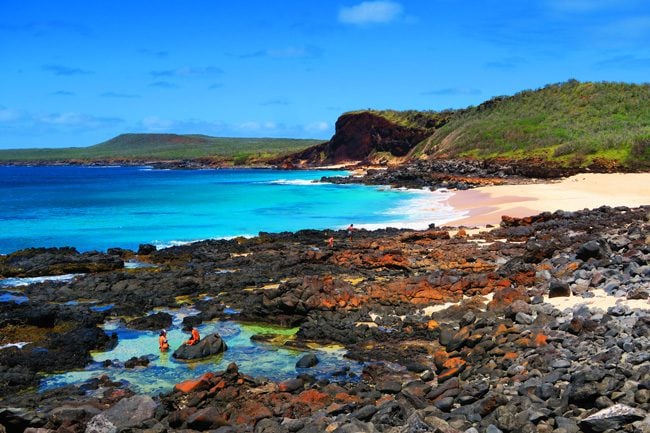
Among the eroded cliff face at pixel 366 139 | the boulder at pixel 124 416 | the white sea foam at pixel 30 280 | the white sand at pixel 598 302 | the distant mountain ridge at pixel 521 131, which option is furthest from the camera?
the eroded cliff face at pixel 366 139

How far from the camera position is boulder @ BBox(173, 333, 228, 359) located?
45.0ft

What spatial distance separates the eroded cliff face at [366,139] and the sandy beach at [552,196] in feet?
158

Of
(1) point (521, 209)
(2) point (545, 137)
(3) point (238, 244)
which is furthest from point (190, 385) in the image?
(2) point (545, 137)

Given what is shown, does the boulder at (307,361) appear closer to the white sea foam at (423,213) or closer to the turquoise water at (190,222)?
the turquoise water at (190,222)

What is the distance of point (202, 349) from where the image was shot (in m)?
13.8

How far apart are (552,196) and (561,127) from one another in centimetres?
3428

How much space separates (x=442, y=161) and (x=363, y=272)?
54.1m

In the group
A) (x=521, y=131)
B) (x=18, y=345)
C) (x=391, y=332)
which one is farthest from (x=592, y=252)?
(x=521, y=131)

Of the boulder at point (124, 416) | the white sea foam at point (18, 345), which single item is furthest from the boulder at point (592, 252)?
the white sea foam at point (18, 345)

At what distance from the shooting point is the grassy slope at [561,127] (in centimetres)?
5738

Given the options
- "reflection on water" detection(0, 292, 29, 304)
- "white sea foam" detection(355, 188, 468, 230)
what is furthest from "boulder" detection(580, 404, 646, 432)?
"white sea foam" detection(355, 188, 468, 230)

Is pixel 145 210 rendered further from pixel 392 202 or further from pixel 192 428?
pixel 192 428

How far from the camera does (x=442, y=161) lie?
240ft

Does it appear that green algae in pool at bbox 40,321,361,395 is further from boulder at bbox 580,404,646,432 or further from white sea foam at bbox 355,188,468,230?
white sea foam at bbox 355,188,468,230
